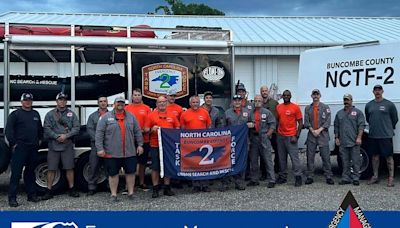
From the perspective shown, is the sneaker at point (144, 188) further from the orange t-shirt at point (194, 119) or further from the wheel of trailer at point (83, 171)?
the orange t-shirt at point (194, 119)

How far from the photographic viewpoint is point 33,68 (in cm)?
956

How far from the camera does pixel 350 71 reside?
934cm

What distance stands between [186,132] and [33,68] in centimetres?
375

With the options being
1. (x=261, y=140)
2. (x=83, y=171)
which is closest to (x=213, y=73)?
(x=261, y=140)

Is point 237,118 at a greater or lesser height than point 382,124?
greater

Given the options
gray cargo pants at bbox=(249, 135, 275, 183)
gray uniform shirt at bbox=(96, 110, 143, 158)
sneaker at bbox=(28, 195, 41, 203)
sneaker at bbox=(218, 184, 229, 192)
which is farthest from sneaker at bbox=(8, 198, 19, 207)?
gray cargo pants at bbox=(249, 135, 275, 183)

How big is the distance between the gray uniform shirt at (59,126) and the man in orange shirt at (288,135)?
363cm

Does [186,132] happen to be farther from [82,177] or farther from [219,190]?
[82,177]

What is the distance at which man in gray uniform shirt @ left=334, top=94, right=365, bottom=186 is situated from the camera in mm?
8508

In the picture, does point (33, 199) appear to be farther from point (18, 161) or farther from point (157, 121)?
point (157, 121)

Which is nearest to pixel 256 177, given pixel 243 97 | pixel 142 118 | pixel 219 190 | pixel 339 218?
pixel 219 190

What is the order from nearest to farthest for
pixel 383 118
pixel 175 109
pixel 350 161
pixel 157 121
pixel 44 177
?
pixel 157 121 → pixel 44 177 → pixel 175 109 → pixel 383 118 → pixel 350 161

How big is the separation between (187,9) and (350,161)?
4055 centimetres

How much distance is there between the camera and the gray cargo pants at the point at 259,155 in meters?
8.48
